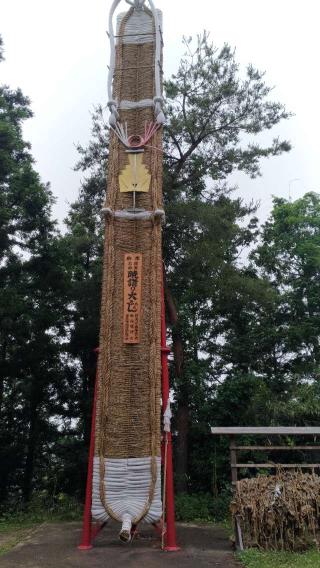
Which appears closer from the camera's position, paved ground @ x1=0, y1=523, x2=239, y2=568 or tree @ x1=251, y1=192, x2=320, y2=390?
paved ground @ x1=0, y1=523, x2=239, y2=568

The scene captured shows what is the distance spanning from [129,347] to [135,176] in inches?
82.3

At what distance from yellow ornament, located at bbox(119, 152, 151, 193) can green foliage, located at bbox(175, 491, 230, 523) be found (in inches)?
197

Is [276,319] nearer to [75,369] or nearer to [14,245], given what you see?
[75,369]

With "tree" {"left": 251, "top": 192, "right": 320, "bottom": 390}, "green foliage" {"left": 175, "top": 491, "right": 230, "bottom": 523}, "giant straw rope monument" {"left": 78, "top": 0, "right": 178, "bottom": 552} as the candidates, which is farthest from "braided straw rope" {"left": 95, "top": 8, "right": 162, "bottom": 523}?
"tree" {"left": 251, "top": 192, "right": 320, "bottom": 390}

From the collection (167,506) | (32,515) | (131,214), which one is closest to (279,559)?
(167,506)

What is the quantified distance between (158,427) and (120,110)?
3.97 m

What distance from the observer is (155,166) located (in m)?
6.23

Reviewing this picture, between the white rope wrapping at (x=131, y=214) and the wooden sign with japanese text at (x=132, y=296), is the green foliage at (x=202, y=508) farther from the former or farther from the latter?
the white rope wrapping at (x=131, y=214)

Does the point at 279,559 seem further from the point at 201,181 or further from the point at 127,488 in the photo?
the point at 201,181

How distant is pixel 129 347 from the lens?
5.53 m

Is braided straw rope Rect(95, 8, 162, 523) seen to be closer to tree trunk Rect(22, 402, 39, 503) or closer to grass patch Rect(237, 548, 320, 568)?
grass patch Rect(237, 548, 320, 568)

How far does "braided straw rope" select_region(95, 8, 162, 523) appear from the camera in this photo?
17.0ft

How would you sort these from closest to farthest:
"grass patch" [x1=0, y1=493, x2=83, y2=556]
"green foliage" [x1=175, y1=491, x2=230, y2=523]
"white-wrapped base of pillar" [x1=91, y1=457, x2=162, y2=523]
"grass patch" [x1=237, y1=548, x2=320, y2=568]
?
"grass patch" [x1=237, y1=548, x2=320, y2=568], "white-wrapped base of pillar" [x1=91, y1=457, x2=162, y2=523], "grass patch" [x1=0, y1=493, x2=83, y2=556], "green foliage" [x1=175, y1=491, x2=230, y2=523]

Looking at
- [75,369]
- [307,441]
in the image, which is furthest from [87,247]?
[307,441]
